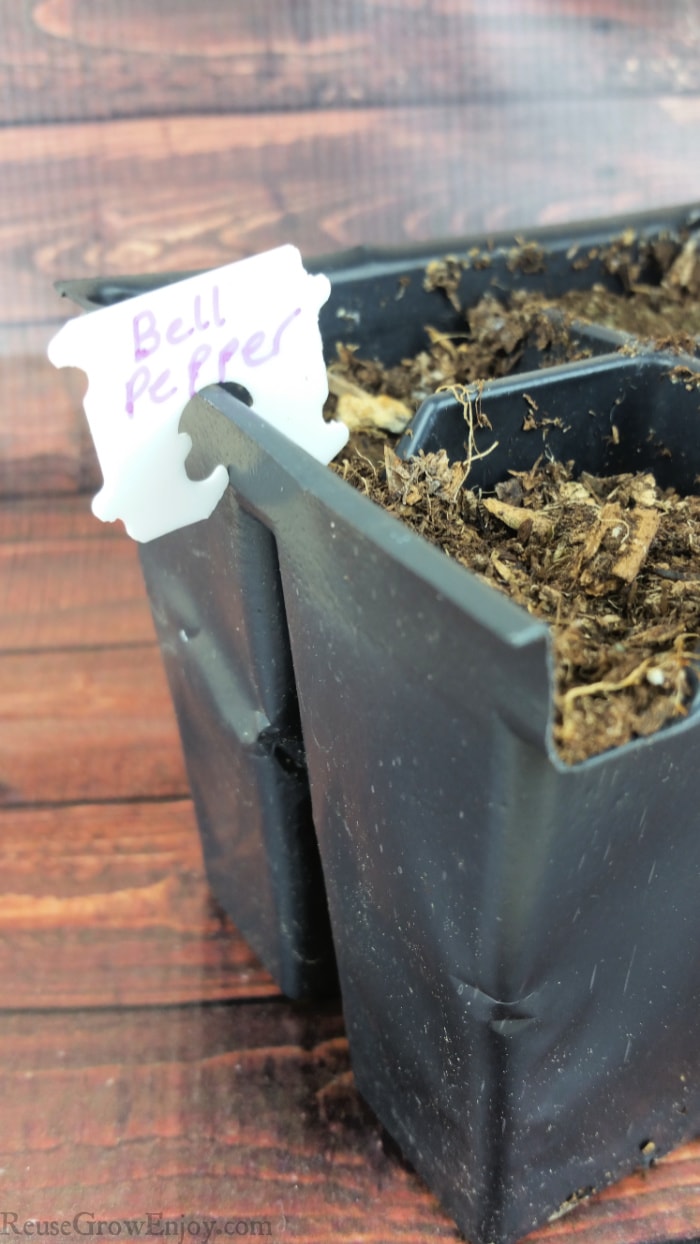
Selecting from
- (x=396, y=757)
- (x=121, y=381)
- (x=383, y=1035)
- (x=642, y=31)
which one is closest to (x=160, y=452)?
(x=121, y=381)

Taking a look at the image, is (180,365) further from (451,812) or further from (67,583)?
(67,583)

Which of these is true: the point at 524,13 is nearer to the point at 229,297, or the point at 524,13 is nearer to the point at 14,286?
the point at 14,286

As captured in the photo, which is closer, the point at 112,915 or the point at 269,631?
the point at 269,631

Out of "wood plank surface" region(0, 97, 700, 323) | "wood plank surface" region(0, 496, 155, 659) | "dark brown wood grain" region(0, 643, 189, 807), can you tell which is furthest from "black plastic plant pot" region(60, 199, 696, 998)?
"wood plank surface" region(0, 496, 155, 659)

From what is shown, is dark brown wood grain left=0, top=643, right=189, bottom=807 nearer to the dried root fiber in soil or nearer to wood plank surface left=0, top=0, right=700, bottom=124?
the dried root fiber in soil

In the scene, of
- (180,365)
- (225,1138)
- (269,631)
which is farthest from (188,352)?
(225,1138)

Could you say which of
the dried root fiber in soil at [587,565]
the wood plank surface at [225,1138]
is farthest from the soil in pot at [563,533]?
the wood plank surface at [225,1138]
